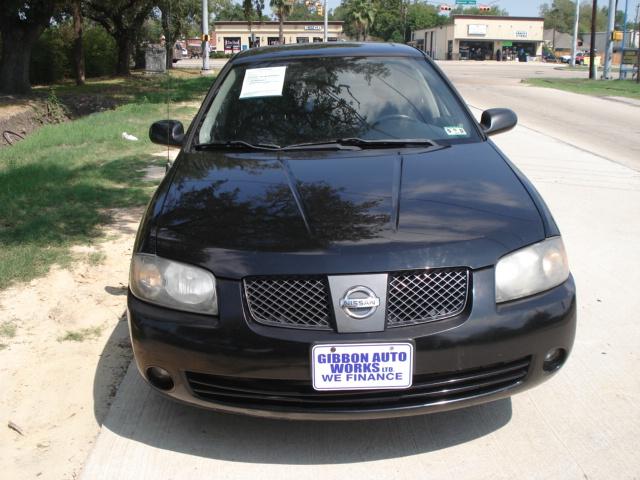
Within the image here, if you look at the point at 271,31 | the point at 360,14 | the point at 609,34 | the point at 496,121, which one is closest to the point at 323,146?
the point at 496,121

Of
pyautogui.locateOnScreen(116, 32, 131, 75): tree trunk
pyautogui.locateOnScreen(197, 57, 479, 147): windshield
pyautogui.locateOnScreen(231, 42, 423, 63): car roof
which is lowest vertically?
pyautogui.locateOnScreen(197, 57, 479, 147): windshield

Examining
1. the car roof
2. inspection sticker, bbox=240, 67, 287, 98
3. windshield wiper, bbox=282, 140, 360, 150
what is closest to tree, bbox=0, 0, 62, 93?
the car roof

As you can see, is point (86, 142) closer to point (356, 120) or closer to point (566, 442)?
point (356, 120)

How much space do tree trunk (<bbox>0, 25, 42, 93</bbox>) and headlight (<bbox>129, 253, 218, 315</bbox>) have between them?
19.6 meters

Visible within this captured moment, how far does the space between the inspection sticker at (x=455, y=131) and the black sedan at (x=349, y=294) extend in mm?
724

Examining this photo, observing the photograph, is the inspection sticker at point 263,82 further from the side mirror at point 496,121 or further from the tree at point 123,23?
the tree at point 123,23

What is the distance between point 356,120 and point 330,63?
640 mm

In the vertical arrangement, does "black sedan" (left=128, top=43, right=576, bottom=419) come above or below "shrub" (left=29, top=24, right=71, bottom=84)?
below

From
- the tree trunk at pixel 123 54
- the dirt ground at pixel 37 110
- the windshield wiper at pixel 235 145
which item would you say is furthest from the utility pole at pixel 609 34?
the windshield wiper at pixel 235 145

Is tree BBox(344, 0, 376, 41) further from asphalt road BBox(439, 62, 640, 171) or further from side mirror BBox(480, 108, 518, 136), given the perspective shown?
side mirror BBox(480, 108, 518, 136)

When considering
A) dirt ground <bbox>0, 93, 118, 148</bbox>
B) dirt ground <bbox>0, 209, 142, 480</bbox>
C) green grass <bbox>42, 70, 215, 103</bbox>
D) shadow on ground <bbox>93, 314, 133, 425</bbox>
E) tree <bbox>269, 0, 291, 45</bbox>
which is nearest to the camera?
dirt ground <bbox>0, 209, 142, 480</bbox>

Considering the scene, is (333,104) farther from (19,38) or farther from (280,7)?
(280,7)

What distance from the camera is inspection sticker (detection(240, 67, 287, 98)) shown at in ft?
14.1

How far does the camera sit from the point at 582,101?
21.0 m
